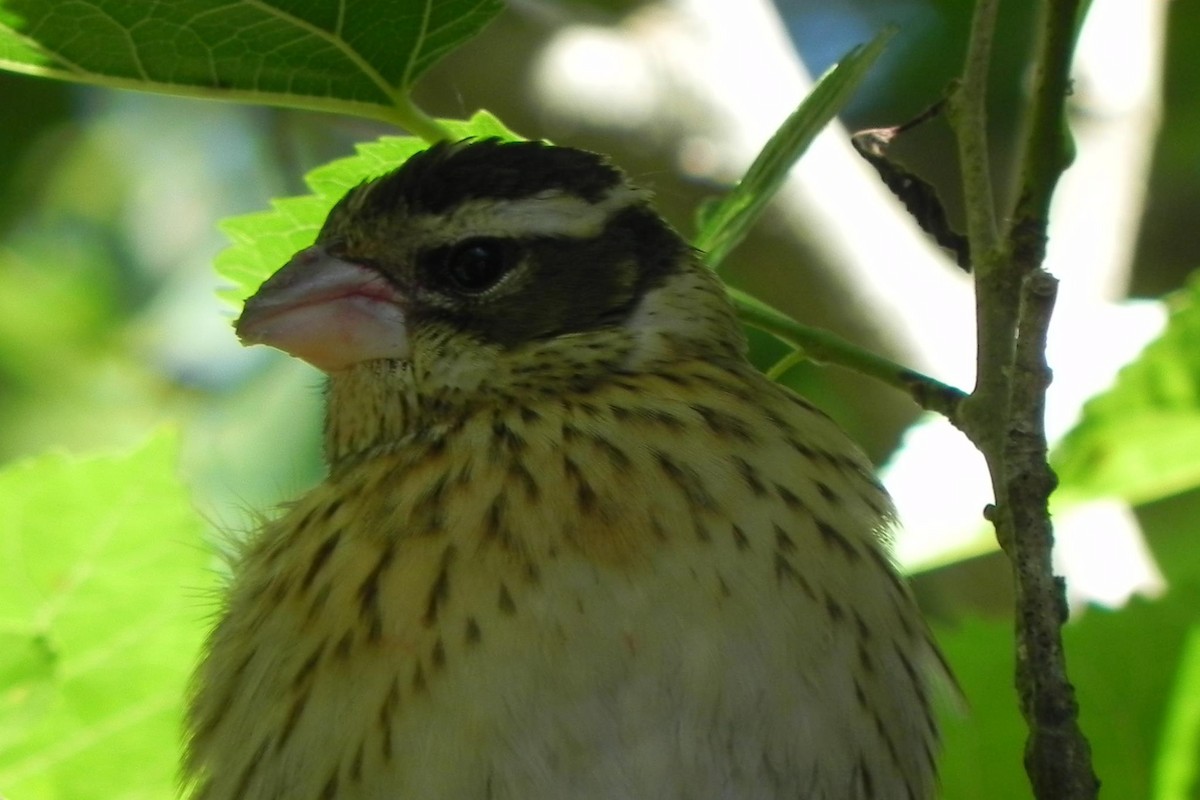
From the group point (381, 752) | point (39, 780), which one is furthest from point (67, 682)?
point (381, 752)

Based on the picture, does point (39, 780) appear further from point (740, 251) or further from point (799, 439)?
point (740, 251)

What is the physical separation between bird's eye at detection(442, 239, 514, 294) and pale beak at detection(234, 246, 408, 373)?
0.08 m

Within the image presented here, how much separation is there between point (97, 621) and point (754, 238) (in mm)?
1782

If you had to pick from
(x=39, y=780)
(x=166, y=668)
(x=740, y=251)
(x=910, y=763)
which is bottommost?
(x=910, y=763)

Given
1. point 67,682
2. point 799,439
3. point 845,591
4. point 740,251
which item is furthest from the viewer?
point 740,251

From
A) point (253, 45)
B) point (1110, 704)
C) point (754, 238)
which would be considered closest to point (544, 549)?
point (253, 45)

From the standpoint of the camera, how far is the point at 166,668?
2.77 meters

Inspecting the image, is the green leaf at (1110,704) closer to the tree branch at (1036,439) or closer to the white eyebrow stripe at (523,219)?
the tree branch at (1036,439)

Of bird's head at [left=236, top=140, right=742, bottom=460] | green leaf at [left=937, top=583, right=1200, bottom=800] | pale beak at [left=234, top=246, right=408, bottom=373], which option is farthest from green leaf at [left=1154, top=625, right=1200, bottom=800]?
pale beak at [left=234, top=246, right=408, bottom=373]

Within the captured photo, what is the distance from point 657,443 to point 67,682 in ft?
3.13

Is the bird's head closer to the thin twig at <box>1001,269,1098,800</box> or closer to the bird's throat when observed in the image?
the bird's throat

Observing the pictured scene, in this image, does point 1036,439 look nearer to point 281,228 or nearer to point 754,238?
point 281,228

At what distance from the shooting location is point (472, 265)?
250 cm

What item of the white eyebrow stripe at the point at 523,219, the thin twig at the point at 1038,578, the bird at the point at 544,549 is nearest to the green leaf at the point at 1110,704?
the bird at the point at 544,549
